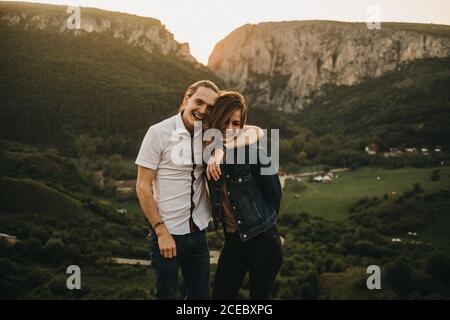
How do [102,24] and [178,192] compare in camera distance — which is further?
[102,24]

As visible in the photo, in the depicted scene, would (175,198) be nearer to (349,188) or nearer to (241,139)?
(241,139)

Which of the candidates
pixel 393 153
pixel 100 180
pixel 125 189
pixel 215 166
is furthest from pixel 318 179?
pixel 215 166

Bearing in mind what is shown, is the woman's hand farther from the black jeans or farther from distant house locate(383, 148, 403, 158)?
distant house locate(383, 148, 403, 158)

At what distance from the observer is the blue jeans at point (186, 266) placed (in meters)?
3.07

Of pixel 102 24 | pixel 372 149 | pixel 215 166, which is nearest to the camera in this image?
pixel 215 166

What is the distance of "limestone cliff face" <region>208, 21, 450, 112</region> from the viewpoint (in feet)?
383

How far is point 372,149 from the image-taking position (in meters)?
73.9

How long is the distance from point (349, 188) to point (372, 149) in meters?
18.4

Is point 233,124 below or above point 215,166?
above

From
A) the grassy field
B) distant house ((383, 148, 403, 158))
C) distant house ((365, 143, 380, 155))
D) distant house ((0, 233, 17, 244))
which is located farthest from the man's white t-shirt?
distant house ((365, 143, 380, 155))

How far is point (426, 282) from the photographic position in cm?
3428

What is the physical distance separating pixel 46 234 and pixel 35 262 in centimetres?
351

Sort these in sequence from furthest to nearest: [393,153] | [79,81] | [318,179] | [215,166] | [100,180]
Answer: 1. [79,81]
2. [393,153]
3. [318,179]
4. [100,180]
5. [215,166]
